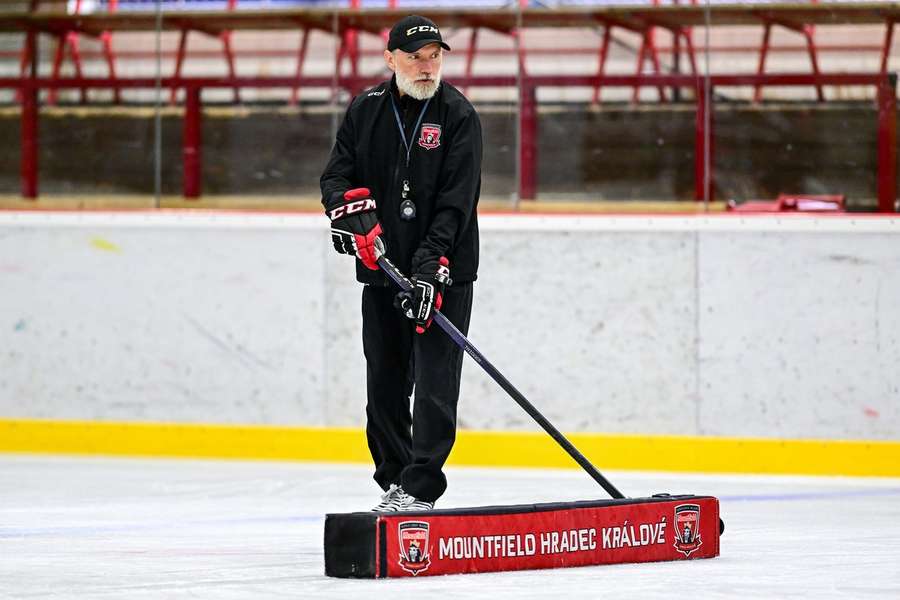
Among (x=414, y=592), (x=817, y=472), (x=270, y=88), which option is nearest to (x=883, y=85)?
(x=817, y=472)

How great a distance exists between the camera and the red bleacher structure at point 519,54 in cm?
755

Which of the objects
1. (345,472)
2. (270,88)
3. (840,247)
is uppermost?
(270,88)

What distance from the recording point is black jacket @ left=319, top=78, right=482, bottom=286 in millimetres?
4633

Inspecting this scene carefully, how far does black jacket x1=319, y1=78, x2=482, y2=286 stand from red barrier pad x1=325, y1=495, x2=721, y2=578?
87 centimetres

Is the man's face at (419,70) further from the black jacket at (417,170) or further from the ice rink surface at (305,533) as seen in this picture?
the ice rink surface at (305,533)

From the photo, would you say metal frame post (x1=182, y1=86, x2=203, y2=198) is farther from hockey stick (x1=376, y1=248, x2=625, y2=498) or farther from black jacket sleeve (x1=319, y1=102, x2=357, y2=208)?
hockey stick (x1=376, y1=248, x2=625, y2=498)

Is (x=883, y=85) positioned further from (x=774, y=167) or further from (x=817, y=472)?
(x=817, y=472)

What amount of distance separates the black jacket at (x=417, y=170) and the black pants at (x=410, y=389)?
0.11 meters

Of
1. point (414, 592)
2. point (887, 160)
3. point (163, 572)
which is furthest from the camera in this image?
point (887, 160)

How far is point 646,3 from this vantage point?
7695 millimetres

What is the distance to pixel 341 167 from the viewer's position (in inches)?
185

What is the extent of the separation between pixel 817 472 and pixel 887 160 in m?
1.48

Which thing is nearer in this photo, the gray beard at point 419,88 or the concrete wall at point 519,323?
the gray beard at point 419,88

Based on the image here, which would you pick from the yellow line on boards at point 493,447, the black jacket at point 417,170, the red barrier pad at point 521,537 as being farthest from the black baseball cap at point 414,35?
the yellow line on boards at point 493,447
